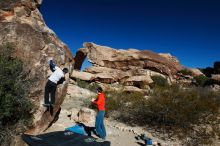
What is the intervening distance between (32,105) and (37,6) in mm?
4766

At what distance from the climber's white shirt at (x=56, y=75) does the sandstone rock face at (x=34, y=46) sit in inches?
10.8

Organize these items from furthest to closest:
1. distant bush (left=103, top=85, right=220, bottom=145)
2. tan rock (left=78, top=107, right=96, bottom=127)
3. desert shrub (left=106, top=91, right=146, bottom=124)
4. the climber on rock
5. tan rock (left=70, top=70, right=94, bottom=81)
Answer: tan rock (left=70, top=70, right=94, bottom=81), desert shrub (left=106, top=91, right=146, bottom=124), distant bush (left=103, top=85, right=220, bottom=145), tan rock (left=78, top=107, right=96, bottom=127), the climber on rock

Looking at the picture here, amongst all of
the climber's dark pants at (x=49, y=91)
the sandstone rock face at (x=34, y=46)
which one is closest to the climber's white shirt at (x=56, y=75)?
the climber's dark pants at (x=49, y=91)

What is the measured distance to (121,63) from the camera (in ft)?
113

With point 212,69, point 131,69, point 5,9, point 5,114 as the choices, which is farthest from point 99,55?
point 5,114

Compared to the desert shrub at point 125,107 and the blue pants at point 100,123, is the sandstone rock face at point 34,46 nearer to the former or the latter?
the blue pants at point 100,123

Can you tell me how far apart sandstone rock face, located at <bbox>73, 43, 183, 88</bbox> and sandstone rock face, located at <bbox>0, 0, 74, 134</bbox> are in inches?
826

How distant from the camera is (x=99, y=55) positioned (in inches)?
1348

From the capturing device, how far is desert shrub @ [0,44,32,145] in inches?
298

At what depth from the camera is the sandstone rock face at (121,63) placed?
32.1 meters

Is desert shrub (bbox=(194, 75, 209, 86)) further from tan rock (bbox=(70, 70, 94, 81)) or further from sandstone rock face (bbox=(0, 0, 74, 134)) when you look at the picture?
sandstone rock face (bbox=(0, 0, 74, 134))

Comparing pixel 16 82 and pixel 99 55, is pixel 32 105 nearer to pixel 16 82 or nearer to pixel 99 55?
pixel 16 82

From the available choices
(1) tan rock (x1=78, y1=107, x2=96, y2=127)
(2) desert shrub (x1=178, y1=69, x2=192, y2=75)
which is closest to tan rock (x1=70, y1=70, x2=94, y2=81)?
(2) desert shrub (x1=178, y1=69, x2=192, y2=75)

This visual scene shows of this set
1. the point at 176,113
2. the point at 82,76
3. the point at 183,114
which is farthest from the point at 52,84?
the point at 82,76
